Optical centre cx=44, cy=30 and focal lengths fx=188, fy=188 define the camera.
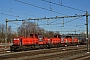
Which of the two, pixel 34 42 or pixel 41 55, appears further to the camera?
pixel 34 42

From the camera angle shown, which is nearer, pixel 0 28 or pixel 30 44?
pixel 30 44

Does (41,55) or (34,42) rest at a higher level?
(34,42)

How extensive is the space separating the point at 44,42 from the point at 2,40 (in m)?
47.2

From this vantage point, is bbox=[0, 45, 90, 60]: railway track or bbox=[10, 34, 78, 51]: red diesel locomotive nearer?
bbox=[0, 45, 90, 60]: railway track

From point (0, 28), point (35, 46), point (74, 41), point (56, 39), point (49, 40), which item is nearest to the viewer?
point (35, 46)

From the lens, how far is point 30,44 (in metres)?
39.5

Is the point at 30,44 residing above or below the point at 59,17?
below

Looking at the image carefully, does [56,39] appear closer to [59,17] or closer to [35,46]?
[35,46]

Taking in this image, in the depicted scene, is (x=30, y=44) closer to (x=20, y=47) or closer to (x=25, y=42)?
(x=25, y=42)

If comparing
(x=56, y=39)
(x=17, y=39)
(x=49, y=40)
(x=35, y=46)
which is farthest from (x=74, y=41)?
(x=17, y=39)

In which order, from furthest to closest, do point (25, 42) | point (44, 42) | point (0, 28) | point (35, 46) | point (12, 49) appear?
point (0, 28)
point (44, 42)
point (35, 46)
point (25, 42)
point (12, 49)

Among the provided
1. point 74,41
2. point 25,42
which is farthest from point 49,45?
point 74,41

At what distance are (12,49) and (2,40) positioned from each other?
54869mm

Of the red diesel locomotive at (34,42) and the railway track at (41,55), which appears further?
the red diesel locomotive at (34,42)
